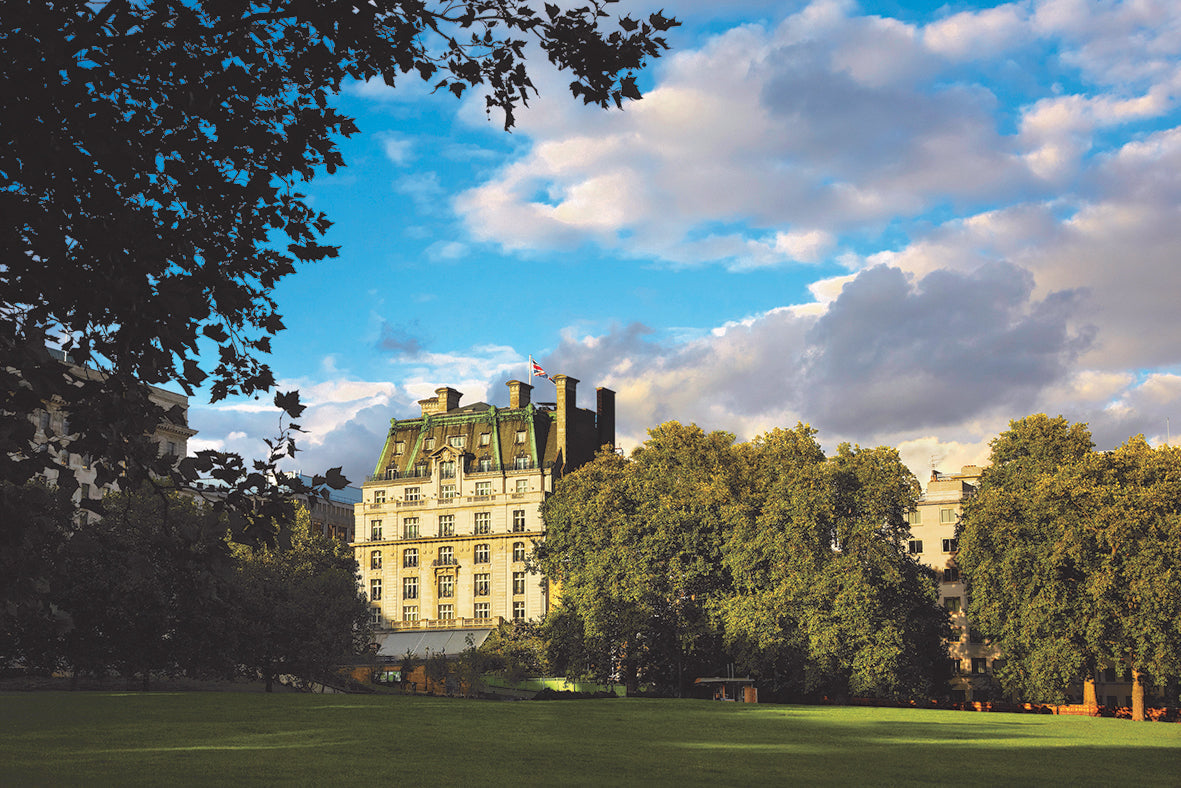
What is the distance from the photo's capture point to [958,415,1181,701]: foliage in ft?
214

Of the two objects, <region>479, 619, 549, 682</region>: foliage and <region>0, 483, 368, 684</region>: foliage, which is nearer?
<region>0, 483, 368, 684</region>: foliage

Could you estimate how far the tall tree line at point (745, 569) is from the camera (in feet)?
223

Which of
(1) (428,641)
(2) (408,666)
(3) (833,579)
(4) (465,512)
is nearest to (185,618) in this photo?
(2) (408,666)

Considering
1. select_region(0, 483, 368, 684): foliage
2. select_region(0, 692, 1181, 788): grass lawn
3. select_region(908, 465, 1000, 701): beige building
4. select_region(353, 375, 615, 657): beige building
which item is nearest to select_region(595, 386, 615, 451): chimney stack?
select_region(353, 375, 615, 657): beige building

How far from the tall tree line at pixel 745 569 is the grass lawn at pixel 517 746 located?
16.2m

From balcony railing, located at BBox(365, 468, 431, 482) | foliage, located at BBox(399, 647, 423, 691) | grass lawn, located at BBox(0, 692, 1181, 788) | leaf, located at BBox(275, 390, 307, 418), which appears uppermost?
balcony railing, located at BBox(365, 468, 431, 482)

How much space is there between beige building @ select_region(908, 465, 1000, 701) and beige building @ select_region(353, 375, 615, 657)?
32368mm

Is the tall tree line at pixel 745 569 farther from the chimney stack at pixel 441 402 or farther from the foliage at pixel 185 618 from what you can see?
the chimney stack at pixel 441 402

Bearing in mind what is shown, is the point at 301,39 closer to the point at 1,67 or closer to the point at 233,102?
the point at 233,102

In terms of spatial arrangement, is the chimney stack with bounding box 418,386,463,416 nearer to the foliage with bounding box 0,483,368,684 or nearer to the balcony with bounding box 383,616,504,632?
the balcony with bounding box 383,616,504,632

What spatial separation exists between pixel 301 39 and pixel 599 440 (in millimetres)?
110299

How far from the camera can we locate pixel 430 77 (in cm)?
1328

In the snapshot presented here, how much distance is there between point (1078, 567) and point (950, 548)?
50.2m

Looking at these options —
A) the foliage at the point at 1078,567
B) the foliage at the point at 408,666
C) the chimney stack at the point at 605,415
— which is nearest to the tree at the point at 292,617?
the foliage at the point at 408,666
